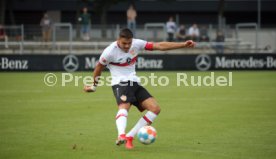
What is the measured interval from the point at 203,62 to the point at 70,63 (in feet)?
25.2

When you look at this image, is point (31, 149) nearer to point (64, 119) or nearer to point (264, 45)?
point (64, 119)

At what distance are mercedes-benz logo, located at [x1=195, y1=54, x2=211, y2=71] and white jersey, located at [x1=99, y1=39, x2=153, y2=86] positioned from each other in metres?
23.4

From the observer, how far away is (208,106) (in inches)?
704

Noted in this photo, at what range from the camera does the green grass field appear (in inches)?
408

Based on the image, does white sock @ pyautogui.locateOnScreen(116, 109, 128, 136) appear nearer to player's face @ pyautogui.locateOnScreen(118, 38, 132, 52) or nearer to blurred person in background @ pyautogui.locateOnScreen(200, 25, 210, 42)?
player's face @ pyautogui.locateOnScreen(118, 38, 132, 52)

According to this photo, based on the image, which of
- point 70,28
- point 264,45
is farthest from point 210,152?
point 264,45

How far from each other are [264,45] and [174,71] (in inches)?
256

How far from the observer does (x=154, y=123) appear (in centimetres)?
1428

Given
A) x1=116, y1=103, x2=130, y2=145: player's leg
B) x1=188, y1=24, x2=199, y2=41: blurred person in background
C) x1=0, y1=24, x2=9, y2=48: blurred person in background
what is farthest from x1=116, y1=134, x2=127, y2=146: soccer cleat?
x1=188, y1=24, x2=199, y2=41: blurred person in background

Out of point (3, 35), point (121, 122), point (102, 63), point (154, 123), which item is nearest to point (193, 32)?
point (3, 35)

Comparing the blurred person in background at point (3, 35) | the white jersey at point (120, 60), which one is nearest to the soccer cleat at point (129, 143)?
the white jersey at point (120, 60)

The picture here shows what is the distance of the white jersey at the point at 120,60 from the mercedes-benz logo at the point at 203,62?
23.4 metres

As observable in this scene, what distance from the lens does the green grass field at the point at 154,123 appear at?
10.4 meters

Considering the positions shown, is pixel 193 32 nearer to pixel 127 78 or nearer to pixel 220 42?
pixel 220 42
